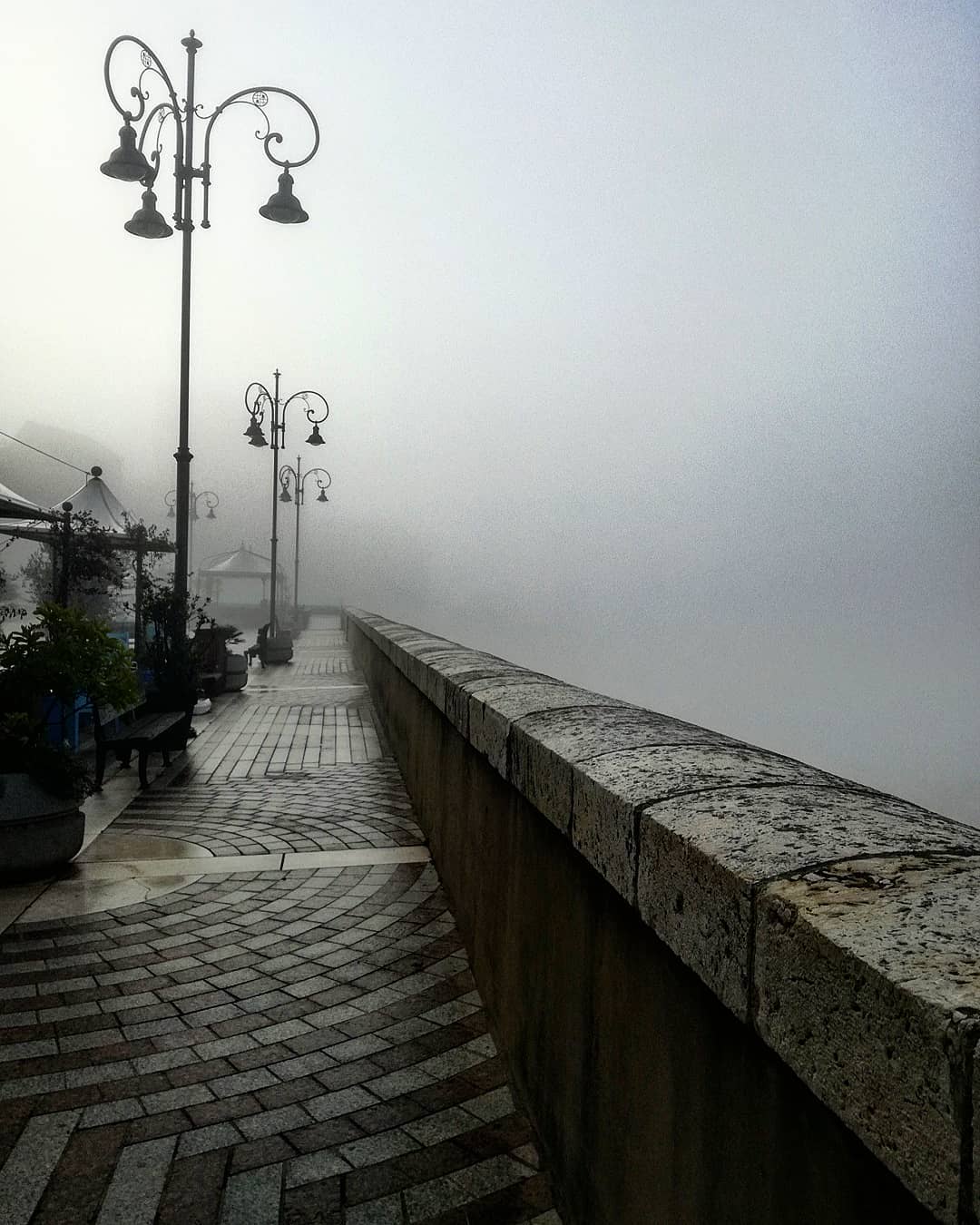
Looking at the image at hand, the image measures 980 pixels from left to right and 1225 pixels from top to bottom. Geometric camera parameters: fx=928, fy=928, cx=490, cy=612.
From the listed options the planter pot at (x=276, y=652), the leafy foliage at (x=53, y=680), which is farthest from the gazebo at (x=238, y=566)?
the leafy foliage at (x=53, y=680)

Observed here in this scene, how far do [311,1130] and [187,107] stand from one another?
1229cm

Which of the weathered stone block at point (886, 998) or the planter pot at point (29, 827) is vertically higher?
the weathered stone block at point (886, 998)

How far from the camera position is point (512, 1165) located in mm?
2637

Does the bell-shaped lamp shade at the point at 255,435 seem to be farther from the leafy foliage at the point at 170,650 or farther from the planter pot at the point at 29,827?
the planter pot at the point at 29,827

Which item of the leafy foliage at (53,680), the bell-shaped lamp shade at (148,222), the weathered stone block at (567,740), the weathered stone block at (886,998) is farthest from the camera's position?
the bell-shaped lamp shade at (148,222)

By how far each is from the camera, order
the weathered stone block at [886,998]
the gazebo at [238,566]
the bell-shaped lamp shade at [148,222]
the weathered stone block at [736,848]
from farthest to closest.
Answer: the gazebo at [238,566] < the bell-shaped lamp shade at [148,222] < the weathered stone block at [736,848] < the weathered stone block at [886,998]

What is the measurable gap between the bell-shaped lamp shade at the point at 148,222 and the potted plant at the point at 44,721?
630 cm

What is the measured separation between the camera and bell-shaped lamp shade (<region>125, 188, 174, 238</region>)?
34.1ft

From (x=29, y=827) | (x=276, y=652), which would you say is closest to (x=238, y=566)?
(x=276, y=652)

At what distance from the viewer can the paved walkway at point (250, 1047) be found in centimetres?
254

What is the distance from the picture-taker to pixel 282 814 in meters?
7.20

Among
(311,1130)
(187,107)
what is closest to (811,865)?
(311,1130)

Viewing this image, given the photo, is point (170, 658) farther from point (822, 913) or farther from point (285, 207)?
point (822, 913)

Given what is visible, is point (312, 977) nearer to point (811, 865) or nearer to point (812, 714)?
point (811, 865)
